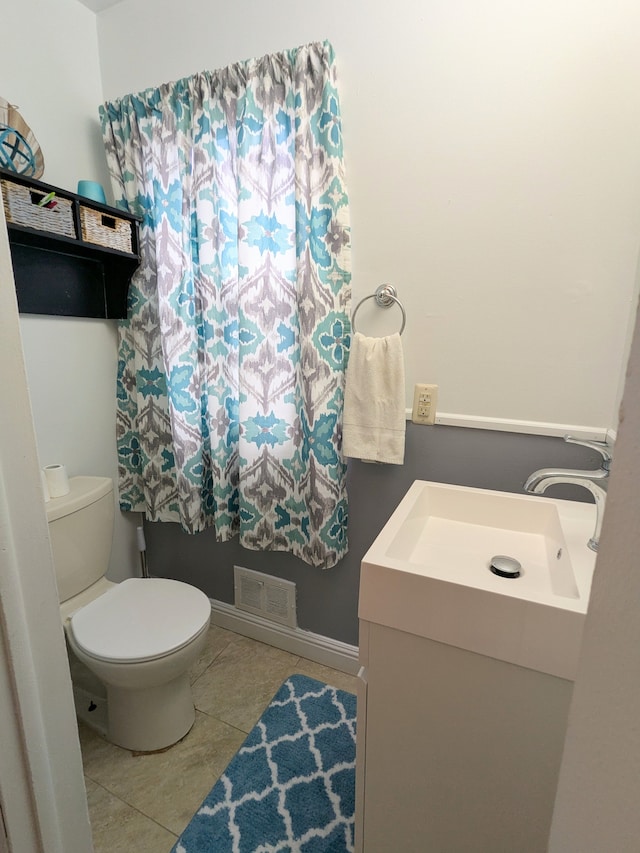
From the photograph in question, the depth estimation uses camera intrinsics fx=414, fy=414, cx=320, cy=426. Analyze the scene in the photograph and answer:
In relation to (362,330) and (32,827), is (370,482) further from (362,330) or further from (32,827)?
(32,827)

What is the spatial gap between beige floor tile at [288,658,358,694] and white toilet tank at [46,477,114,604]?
0.90 metres

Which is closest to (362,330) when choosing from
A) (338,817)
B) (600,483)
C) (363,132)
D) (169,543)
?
(363,132)

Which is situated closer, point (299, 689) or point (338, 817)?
point (338, 817)

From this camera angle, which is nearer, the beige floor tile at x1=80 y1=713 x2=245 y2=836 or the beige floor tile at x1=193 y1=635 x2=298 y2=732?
the beige floor tile at x1=80 y1=713 x2=245 y2=836

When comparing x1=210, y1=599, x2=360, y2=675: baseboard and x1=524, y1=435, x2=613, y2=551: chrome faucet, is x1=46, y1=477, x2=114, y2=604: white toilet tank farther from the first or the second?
x1=524, y1=435, x2=613, y2=551: chrome faucet

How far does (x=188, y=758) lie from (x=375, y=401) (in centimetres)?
134

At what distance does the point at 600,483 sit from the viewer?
103 cm

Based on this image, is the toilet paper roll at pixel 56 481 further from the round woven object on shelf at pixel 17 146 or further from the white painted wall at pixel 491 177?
the white painted wall at pixel 491 177

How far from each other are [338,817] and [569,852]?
112cm

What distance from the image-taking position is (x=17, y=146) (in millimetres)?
1303

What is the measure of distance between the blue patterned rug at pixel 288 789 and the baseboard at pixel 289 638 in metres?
0.16

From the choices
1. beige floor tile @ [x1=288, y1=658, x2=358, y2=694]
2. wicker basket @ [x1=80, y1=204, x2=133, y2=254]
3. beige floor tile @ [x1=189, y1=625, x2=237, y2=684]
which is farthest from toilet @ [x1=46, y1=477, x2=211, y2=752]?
wicker basket @ [x1=80, y1=204, x2=133, y2=254]

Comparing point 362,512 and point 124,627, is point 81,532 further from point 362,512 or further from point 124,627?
point 362,512

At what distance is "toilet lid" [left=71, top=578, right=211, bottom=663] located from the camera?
123 centimetres
